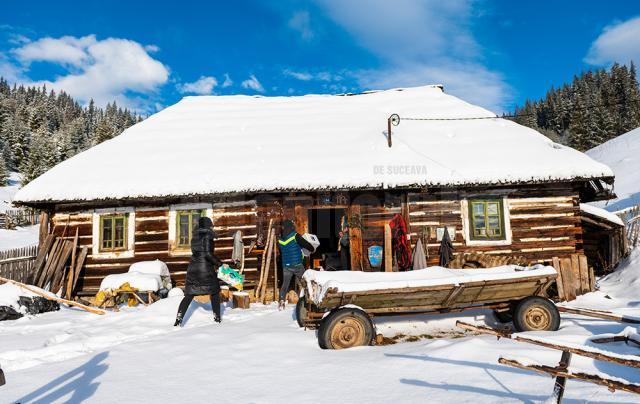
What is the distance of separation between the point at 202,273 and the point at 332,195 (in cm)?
474

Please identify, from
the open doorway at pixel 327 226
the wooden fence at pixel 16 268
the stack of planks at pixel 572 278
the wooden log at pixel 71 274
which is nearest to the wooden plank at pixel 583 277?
the stack of planks at pixel 572 278

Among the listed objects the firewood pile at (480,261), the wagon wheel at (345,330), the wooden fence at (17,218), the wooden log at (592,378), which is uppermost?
the wooden fence at (17,218)

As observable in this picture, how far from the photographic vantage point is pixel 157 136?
13.5m

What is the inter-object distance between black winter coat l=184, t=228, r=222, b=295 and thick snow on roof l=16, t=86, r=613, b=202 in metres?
3.20

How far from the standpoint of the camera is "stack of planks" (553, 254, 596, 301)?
9102 mm

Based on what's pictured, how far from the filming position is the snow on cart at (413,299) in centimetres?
513

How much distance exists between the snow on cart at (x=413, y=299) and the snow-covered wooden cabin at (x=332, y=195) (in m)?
4.65

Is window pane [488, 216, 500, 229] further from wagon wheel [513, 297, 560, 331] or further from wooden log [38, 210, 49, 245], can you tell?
wooden log [38, 210, 49, 245]

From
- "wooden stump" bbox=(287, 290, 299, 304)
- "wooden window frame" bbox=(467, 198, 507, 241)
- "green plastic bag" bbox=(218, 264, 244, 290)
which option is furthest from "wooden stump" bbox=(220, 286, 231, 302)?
"wooden window frame" bbox=(467, 198, 507, 241)

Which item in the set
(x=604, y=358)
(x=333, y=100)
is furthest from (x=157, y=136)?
(x=604, y=358)

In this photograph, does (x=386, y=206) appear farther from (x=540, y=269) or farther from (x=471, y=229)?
(x=540, y=269)

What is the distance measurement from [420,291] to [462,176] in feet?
19.0

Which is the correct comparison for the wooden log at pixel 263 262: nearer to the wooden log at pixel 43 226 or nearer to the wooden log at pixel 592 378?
the wooden log at pixel 43 226

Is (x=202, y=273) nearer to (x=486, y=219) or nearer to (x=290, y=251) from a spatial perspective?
(x=290, y=251)
